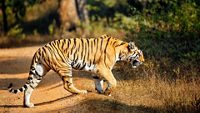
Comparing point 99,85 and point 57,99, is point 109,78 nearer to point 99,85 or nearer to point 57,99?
point 99,85

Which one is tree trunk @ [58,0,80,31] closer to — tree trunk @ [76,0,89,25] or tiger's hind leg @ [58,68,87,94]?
tree trunk @ [76,0,89,25]

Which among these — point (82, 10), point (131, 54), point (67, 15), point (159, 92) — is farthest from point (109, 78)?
point (67, 15)

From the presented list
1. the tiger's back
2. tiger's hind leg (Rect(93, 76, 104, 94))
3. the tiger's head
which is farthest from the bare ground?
the tiger's head

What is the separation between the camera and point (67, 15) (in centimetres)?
2788

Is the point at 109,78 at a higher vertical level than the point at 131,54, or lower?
lower

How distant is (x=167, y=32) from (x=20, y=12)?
46.0ft

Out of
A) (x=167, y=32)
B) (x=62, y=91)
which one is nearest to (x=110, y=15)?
(x=167, y=32)

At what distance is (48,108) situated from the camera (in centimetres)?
1117

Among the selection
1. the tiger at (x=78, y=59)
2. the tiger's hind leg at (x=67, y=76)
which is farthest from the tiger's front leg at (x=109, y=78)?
the tiger's hind leg at (x=67, y=76)

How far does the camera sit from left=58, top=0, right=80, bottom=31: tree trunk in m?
27.7

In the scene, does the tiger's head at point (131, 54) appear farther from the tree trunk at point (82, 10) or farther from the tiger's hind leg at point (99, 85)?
the tree trunk at point (82, 10)

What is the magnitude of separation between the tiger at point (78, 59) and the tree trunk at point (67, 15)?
1559cm

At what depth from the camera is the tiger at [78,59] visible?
11.5 meters

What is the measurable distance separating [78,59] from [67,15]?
16.3 m
